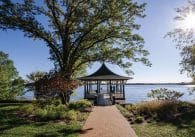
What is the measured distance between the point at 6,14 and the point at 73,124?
48.4 ft

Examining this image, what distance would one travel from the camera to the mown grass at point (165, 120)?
1365 centimetres

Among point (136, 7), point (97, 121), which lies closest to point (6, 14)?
point (136, 7)

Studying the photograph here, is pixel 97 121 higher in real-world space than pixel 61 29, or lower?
lower

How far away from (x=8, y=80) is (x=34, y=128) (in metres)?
39.2

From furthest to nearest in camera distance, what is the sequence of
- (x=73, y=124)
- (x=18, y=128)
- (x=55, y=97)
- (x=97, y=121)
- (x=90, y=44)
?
1. (x=90, y=44)
2. (x=55, y=97)
3. (x=97, y=121)
4. (x=73, y=124)
5. (x=18, y=128)

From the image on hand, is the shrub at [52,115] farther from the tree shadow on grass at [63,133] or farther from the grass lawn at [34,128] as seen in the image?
the tree shadow on grass at [63,133]

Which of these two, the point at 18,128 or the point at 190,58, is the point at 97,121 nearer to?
the point at 18,128

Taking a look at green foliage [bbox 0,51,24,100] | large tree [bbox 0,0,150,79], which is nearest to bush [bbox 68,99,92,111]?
large tree [bbox 0,0,150,79]

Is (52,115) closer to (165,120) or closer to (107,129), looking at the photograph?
(107,129)

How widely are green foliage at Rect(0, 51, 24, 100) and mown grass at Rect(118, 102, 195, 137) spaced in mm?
30273

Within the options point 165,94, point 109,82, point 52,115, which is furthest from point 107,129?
point 109,82

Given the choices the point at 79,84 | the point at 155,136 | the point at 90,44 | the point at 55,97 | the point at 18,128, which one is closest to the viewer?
the point at 155,136

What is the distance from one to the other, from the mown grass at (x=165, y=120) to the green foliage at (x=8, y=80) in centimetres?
3027

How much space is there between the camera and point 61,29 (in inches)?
1107
